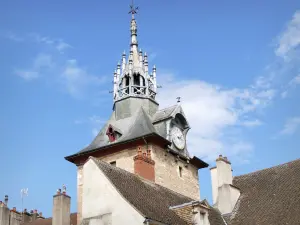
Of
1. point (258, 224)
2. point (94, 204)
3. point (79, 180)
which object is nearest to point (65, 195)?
point (79, 180)

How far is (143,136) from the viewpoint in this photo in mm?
31938

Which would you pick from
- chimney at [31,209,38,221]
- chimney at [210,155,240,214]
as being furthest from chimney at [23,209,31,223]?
chimney at [210,155,240,214]

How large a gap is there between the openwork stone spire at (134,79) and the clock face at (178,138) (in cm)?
340

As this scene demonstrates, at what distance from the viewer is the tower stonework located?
105 feet

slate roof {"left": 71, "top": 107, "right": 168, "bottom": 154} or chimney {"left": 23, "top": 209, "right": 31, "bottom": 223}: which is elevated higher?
slate roof {"left": 71, "top": 107, "right": 168, "bottom": 154}

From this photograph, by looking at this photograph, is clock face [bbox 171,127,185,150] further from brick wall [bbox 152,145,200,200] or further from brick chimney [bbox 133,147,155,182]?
brick chimney [bbox 133,147,155,182]

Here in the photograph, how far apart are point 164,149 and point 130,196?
1350cm

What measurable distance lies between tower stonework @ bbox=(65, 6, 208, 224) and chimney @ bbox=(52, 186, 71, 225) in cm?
239

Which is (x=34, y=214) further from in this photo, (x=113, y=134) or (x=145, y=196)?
(x=145, y=196)

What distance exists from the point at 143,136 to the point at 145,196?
38.4 ft

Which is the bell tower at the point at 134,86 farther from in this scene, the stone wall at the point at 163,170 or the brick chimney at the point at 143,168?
the brick chimney at the point at 143,168

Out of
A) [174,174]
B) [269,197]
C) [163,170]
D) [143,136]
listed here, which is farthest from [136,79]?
[269,197]

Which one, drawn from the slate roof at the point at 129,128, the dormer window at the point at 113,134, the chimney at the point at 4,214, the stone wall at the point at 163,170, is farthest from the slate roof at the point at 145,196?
the chimney at the point at 4,214

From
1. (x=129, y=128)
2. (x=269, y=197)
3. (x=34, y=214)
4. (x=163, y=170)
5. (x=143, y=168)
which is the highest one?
(x=129, y=128)
